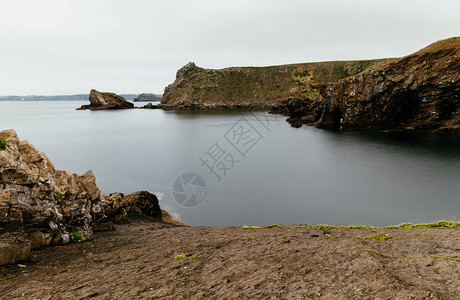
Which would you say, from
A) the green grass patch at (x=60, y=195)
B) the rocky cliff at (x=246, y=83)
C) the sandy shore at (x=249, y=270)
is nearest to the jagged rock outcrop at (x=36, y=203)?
the green grass patch at (x=60, y=195)

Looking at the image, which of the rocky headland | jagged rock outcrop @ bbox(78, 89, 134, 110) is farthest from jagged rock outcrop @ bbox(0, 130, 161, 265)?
jagged rock outcrop @ bbox(78, 89, 134, 110)

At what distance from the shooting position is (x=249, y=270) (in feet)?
28.3

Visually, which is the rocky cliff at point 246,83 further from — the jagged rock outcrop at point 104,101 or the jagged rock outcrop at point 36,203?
the jagged rock outcrop at point 36,203

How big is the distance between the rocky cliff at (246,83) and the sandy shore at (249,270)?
528 feet

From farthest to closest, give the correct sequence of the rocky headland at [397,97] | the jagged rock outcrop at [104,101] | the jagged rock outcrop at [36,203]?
1. the jagged rock outcrop at [104,101]
2. the rocky headland at [397,97]
3. the jagged rock outcrop at [36,203]

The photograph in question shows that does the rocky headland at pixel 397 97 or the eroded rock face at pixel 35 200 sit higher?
the rocky headland at pixel 397 97

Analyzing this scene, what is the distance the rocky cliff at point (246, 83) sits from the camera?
172500mm

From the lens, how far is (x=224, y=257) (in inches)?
404

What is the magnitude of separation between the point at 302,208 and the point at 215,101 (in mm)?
155039

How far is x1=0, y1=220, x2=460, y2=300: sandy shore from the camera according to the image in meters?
7.00

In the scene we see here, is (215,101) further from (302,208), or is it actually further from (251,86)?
(302,208)

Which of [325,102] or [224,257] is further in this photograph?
[325,102]

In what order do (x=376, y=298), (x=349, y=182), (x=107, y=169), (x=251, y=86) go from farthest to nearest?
(x=251, y=86), (x=107, y=169), (x=349, y=182), (x=376, y=298)

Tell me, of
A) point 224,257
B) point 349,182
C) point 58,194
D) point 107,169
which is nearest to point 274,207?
point 349,182
